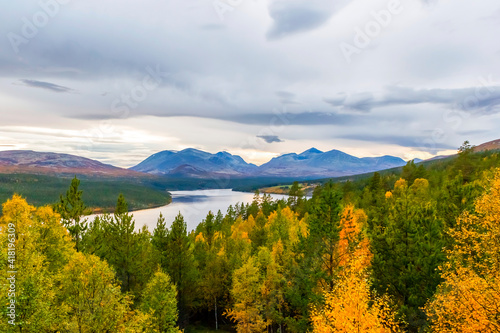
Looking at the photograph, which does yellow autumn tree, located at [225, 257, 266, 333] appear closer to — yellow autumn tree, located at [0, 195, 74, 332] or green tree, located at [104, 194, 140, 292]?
green tree, located at [104, 194, 140, 292]

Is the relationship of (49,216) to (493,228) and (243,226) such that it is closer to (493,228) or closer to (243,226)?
(493,228)

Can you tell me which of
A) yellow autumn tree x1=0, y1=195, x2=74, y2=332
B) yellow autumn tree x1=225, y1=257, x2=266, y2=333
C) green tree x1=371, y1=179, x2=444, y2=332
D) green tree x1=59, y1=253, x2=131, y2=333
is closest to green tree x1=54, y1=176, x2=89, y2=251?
yellow autumn tree x1=0, y1=195, x2=74, y2=332

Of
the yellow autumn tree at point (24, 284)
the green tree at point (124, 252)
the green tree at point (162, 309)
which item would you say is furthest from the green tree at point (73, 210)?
the green tree at point (162, 309)

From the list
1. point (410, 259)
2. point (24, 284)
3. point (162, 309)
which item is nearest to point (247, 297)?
point (162, 309)

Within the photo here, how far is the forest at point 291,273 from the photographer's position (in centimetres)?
1600

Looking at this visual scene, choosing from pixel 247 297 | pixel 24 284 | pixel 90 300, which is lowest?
pixel 247 297

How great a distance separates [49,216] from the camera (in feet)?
97.2

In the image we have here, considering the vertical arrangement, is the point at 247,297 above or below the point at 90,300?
below

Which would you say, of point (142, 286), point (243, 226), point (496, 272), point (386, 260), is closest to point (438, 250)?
point (386, 260)

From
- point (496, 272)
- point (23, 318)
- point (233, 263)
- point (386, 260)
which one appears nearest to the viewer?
point (496, 272)

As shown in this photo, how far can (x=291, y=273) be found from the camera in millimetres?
33594

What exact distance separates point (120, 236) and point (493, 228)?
36447 mm

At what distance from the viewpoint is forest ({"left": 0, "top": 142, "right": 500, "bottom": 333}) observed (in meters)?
16.0

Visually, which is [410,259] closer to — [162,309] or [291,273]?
[291,273]
